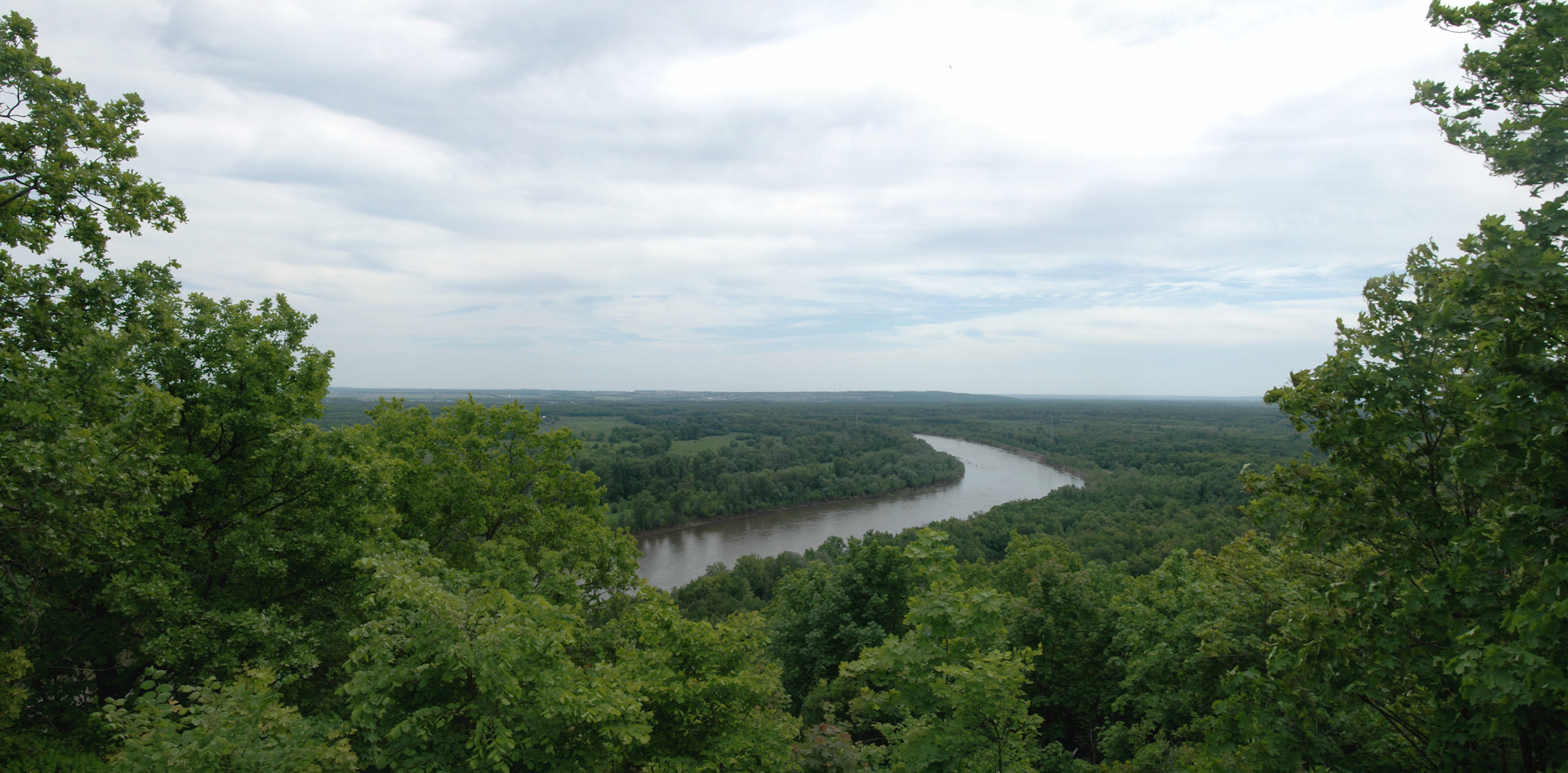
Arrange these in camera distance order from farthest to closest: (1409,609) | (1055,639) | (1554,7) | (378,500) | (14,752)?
1. (1055,639)
2. (378,500)
3. (14,752)
4. (1554,7)
5. (1409,609)

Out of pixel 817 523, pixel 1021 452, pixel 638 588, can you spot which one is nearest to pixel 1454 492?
pixel 638 588

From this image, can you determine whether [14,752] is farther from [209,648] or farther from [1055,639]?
[1055,639]

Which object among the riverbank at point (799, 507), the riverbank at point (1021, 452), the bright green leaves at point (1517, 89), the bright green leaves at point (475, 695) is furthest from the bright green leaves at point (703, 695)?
the riverbank at point (1021, 452)

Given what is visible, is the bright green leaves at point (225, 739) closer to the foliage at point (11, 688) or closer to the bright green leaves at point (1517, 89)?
the foliage at point (11, 688)

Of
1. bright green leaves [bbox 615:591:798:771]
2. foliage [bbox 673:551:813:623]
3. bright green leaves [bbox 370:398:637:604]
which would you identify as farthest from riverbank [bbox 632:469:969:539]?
bright green leaves [bbox 615:591:798:771]

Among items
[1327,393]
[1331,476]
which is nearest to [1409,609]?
[1331,476]

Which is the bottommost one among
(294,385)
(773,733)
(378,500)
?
(773,733)

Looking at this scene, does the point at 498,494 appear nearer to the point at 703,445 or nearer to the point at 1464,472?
the point at 1464,472

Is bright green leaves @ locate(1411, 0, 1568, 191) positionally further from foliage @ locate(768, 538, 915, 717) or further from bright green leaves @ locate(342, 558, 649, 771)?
foliage @ locate(768, 538, 915, 717)

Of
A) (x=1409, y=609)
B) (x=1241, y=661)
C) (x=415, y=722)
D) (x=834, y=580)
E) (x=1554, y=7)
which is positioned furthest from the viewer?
(x=834, y=580)
